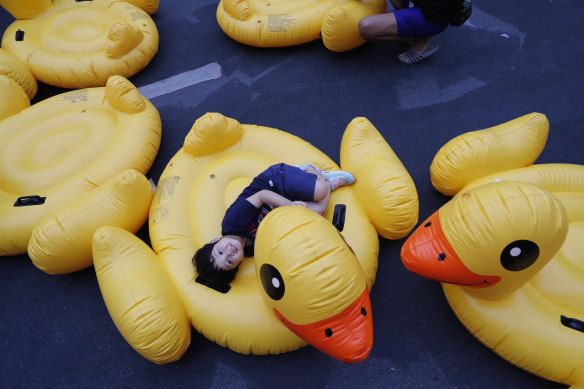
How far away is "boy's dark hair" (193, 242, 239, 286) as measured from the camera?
6.80 feet

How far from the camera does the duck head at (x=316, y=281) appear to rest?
4.95 ft

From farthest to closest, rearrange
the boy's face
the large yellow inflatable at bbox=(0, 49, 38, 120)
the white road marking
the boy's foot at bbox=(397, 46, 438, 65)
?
1. the white road marking
2. the boy's foot at bbox=(397, 46, 438, 65)
3. the large yellow inflatable at bbox=(0, 49, 38, 120)
4. the boy's face

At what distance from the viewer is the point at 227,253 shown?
2.07 m

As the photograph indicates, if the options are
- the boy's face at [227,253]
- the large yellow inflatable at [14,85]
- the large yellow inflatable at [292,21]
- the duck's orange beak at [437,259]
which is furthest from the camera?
the large yellow inflatable at [292,21]

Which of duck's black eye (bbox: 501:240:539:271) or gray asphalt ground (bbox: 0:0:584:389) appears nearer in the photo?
duck's black eye (bbox: 501:240:539:271)

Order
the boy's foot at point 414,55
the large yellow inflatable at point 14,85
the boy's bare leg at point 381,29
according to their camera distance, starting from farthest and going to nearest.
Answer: the boy's foot at point 414,55, the boy's bare leg at point 381,29, the large yellow inflatable at point 14,85

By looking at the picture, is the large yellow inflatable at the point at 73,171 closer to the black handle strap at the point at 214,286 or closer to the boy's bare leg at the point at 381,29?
the black handle strap at the point at 214,286

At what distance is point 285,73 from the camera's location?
12.8 feet

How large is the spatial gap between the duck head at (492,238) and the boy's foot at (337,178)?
716 mm

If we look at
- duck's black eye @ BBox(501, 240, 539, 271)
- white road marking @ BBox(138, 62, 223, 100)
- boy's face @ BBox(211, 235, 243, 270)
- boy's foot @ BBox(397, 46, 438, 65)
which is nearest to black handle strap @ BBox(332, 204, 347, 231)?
boy's face @ BBox(211, 235, 243, 270)

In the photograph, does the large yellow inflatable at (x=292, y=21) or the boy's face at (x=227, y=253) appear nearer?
the boy's face at (x=227, y=253)

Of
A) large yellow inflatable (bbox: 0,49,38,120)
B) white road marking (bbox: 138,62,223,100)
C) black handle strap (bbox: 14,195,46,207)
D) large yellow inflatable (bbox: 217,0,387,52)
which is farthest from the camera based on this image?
white road marking (bbox: 138,62,223,100)

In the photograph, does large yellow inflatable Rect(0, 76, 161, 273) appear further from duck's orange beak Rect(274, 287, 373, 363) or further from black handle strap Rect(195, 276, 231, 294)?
duck's orange beak Rect(274, 287, 373, 363)

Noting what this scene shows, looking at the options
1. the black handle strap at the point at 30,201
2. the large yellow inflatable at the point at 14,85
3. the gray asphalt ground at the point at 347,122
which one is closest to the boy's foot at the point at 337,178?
the gray asphalt ground at the point at 347,122
